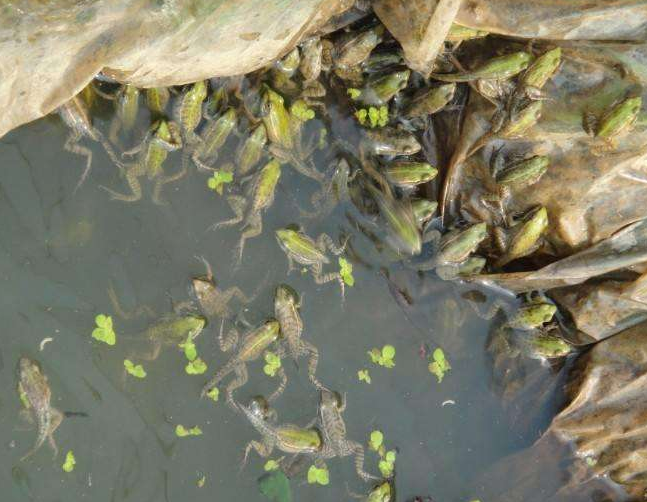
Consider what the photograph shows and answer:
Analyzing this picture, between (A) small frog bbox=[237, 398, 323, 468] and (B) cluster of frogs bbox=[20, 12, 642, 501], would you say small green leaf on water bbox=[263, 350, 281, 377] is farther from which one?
(A) small frog bbox=[237, 398, 323, 468]

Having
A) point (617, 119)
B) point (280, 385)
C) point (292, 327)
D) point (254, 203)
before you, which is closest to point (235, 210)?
point (254, 203)

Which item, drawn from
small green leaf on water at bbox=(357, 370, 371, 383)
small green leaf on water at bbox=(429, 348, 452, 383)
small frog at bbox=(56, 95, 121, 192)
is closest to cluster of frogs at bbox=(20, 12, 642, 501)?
small frog at bbox=(56, 95, 121, 192)

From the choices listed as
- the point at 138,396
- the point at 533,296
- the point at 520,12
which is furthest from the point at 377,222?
the point at 138,396

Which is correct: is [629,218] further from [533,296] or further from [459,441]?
[459,441]

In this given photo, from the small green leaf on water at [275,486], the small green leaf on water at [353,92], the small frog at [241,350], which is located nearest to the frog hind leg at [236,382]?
the small frog at [241,350]

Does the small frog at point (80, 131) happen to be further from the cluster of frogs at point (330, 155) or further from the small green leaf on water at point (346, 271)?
the small green leaf on water at point (346, 271)

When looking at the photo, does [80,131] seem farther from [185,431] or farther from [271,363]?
[185,431]

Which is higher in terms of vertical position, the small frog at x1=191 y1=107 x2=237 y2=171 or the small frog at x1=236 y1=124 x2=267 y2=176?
the small frog at x1=191 y1=107 x2=237 y2=171
